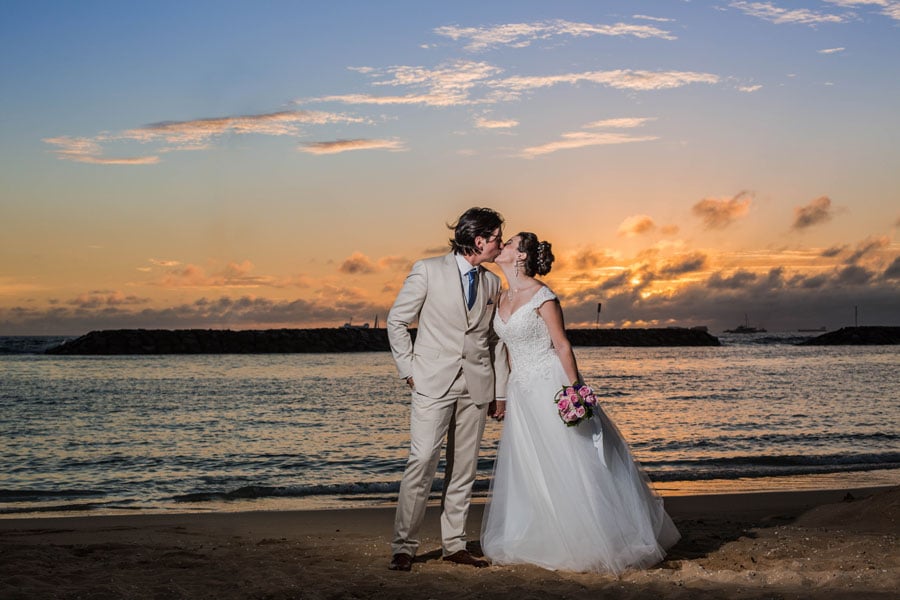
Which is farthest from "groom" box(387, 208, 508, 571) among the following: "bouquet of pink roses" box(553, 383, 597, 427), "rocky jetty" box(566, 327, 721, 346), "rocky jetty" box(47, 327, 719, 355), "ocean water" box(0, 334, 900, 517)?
"rocky jetty" box(566, 327, 721, 346)

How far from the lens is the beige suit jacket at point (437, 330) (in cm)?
570

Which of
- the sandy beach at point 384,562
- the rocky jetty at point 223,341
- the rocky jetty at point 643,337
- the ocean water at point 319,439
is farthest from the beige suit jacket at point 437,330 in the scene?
the rocky jetty at point 643,337

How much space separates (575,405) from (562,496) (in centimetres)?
60

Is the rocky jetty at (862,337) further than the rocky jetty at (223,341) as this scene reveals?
Yes

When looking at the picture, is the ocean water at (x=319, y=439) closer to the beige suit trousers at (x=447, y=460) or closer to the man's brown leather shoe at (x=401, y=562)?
the beige suit trousers at (x=447, y=460)

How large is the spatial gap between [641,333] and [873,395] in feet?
253

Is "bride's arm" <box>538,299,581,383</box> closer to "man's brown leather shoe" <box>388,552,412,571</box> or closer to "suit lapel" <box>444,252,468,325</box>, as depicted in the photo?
"suit lapel" <box>444,252,468,325</box>

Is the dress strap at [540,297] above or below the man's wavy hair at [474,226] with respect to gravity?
below

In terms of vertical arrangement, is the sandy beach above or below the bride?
below

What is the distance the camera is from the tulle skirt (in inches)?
224

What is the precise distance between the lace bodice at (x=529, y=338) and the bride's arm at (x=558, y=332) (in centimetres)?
4

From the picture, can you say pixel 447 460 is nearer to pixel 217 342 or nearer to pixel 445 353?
pixel 445 353

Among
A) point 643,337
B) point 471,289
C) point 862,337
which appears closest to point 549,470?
point 471,289

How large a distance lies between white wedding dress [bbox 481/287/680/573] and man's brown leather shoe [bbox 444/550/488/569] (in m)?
0.08
